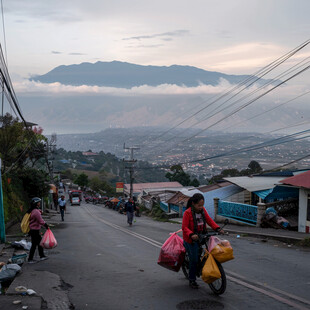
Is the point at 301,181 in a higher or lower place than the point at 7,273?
higher

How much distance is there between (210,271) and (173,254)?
43.1 inches

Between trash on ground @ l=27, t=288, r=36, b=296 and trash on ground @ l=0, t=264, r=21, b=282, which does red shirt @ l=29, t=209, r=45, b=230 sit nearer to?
trash on ground @ l=0, t=264, r=21, b=282

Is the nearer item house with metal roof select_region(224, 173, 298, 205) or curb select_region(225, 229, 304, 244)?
curb select_region(225, 229, 304, 244)

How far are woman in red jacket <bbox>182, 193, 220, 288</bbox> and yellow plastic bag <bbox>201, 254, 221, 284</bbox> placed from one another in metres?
0.50

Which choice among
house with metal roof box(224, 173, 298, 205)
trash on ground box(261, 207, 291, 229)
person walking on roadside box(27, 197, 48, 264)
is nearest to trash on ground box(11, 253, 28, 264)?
person walking on roadside box(27, 197, 48, 264)

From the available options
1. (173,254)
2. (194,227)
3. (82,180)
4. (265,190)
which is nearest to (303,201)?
(265,190)

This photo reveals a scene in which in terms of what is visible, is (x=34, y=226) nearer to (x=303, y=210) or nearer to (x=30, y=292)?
(x=30, y=292)

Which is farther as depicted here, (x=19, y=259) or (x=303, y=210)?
(x=303, y=210)

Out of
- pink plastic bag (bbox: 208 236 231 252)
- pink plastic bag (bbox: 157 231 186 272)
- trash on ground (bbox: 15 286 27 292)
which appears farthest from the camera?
pink plastic bag (bbox: 157 231 186 272)

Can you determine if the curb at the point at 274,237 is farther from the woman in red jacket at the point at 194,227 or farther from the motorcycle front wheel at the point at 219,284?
the motorcycle front wheel at the point at 219,284

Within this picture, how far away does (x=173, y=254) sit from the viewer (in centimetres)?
732

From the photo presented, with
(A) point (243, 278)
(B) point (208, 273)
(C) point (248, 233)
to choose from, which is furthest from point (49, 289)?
(C) point (248, 233)

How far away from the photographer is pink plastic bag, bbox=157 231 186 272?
7309 mm

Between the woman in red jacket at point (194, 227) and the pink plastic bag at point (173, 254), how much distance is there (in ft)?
0.66
